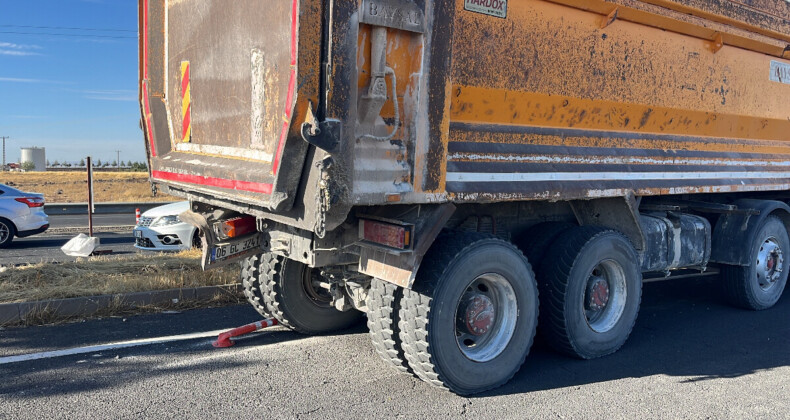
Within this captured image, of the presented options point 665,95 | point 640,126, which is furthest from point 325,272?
point 665,95

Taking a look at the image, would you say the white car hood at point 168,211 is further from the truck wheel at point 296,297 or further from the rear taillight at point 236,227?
the rear taillight at point 236,227

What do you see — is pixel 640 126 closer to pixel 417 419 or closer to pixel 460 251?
pixel 460 251

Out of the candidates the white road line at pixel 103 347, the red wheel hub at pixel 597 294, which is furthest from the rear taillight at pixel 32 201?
the red wheel hub at pixel 597 294

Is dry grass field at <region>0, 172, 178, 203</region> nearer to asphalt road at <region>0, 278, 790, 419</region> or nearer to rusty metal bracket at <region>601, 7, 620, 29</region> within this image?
asphalt road at <region>0, 278, 790, 419</region>

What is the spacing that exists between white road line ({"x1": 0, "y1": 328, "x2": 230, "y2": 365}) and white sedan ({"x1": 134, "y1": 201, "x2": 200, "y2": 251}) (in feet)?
16.4

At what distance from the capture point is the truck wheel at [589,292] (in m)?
4.86

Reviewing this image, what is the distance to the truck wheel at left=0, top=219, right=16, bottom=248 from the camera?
1272cm

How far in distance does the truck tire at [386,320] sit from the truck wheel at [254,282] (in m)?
1.51

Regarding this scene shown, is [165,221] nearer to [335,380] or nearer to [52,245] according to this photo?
[52,245]

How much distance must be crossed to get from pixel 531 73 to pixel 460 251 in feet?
4.82

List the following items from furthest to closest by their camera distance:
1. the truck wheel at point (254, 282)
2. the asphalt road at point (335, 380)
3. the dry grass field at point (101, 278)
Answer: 1. the dry grass field at point (101, 278)
2. the truck wheel at point (254, 282)
3. the asphalt road at point (335, 380)

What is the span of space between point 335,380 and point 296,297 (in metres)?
1.06

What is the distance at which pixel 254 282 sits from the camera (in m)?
5.49

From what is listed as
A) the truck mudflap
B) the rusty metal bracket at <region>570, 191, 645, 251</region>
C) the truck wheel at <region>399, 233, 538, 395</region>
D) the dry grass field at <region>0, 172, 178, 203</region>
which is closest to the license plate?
the truck mudflap
